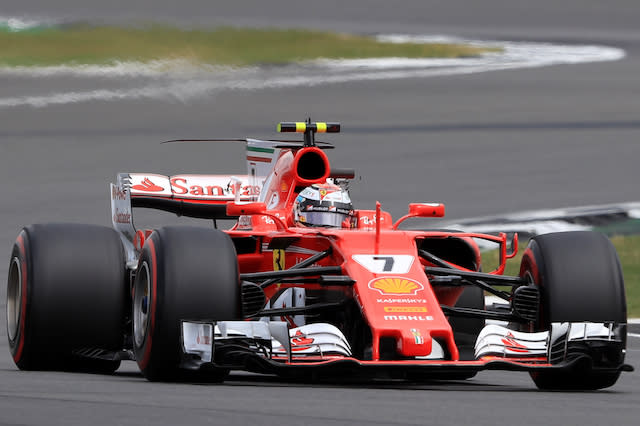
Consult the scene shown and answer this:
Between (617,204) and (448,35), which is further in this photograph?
(448,35)

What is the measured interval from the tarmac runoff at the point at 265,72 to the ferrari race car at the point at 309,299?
627 inches

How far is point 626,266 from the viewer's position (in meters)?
18.1

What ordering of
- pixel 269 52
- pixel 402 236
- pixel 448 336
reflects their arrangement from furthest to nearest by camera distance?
pixel 269 52, pixel 402 236, pixel 448 336

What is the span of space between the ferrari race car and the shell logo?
0.04 ft

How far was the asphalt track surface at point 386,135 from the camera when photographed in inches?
489

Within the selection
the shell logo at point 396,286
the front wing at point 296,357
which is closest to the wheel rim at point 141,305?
the front wing at point 296,357

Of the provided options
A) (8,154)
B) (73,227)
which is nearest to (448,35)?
(8,154)

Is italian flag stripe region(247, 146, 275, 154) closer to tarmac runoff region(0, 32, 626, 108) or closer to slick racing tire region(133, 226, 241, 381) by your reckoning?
slick racing tire region(133, 226, 241, 381)

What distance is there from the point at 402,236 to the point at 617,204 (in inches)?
491

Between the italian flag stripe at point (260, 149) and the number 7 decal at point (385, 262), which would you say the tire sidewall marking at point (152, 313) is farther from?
the italian flag stripe at point (260, 149)

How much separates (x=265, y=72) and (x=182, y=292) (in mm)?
21242

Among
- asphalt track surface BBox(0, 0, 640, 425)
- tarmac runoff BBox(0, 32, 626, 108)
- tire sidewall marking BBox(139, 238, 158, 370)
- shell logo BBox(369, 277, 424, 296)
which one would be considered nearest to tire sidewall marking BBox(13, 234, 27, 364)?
asphalt track surface BBox(0, 0, 640, 425)

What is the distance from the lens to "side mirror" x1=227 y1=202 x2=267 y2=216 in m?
10.3

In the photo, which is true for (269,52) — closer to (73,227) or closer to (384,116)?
(384,116)
